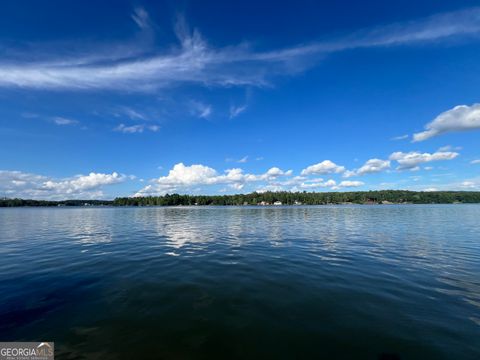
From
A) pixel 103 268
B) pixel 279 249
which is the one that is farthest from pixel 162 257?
pixel 279 249

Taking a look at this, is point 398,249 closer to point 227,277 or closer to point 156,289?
point 227,277

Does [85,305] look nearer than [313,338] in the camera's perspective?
No

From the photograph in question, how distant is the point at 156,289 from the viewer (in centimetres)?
1109

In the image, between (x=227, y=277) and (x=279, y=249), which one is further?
(x=279, y=249)

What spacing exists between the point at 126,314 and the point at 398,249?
21472mm

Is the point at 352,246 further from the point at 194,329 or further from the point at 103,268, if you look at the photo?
the point at 103,268

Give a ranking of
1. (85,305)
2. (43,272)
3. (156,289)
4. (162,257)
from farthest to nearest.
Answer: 1. (162,257)
2. (43,272)
3. (156,289)
4. (85,305)

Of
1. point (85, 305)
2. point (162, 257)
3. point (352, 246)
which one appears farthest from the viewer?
point (352, 246)

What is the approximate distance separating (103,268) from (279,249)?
13557mm

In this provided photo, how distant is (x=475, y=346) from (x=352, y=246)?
1539 centimetres

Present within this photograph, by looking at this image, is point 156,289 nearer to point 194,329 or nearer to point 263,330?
point 194,329

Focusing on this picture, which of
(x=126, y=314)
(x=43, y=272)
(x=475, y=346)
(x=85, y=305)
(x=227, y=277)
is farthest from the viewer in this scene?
(x=43, y=272)

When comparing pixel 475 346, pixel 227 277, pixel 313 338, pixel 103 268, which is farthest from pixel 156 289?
pixel 475 346

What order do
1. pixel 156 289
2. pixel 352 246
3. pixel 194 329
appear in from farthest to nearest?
Result: pixel 352 246
pixel 156 289
pixel 194 329
